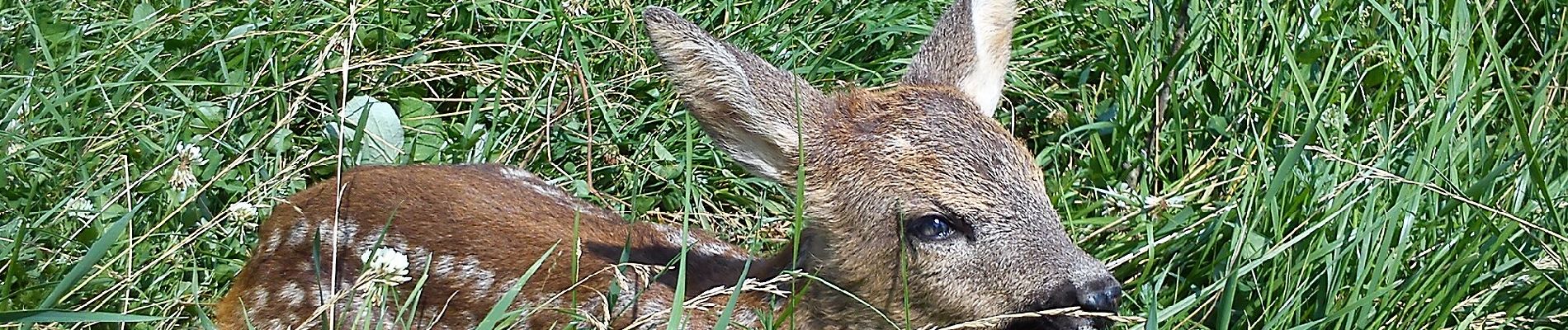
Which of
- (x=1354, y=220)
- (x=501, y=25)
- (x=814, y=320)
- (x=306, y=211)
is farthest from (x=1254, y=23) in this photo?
(x=306, y=211)

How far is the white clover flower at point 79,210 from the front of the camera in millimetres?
4367

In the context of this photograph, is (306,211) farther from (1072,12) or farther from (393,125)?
(1072,12)

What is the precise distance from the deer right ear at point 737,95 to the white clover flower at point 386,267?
0.65 m

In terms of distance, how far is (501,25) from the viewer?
5430mm

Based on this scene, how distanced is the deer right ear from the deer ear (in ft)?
1.17

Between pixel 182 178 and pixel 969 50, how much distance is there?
176cm

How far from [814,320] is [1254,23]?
1.79 m

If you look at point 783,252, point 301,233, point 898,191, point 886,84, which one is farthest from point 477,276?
point 886,84

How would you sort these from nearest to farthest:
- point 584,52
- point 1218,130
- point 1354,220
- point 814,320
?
point 814,320
point 1354,220
point 1218,130
point 584,52

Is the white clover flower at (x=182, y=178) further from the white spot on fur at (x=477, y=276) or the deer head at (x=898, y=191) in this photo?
the deer head at (x=898, y=191)

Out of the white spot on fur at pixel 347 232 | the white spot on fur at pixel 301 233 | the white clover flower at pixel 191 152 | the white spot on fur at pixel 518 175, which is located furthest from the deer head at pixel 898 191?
the white clover flower at pixel 191 152

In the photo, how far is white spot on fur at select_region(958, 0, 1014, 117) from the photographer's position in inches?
168

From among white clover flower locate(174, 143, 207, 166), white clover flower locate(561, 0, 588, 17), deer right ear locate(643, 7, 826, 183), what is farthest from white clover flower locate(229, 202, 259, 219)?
Answer: white clover flower locate(561, 0, 588, 17)

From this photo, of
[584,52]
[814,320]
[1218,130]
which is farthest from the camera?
[584,52]
